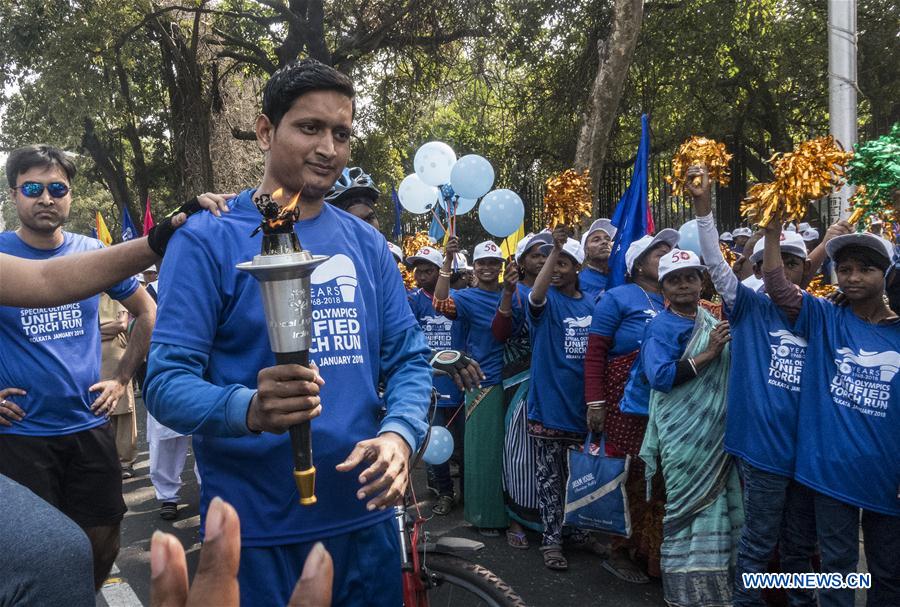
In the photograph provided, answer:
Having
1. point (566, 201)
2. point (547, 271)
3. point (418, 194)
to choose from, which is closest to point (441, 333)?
point (418, 194)

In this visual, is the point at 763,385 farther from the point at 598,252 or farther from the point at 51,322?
the point at 51,322

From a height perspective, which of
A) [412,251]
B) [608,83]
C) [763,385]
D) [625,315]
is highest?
[608,83]

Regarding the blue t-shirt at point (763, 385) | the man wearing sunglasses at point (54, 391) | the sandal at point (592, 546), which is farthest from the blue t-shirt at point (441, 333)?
the man wearing sunglasses at point (54, 391)

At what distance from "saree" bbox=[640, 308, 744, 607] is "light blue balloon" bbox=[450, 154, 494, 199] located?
281 cm

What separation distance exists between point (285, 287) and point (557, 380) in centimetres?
424

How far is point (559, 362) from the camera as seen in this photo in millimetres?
5566

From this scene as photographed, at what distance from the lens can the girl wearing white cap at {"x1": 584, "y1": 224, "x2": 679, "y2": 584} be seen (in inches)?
196

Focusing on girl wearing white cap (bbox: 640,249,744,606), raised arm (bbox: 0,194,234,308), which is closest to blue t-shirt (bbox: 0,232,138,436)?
raised arm (bbox: 0,194,234,308)

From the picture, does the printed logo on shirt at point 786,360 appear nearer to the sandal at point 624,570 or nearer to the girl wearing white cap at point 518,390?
the sandal at point 624,570

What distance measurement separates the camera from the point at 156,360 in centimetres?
188

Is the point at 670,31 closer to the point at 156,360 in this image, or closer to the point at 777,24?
the point at 777,24

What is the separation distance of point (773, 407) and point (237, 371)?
2930mm

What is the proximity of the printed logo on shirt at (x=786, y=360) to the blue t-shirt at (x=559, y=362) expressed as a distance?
5.61 ft

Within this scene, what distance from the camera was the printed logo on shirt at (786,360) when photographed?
3914 mm
